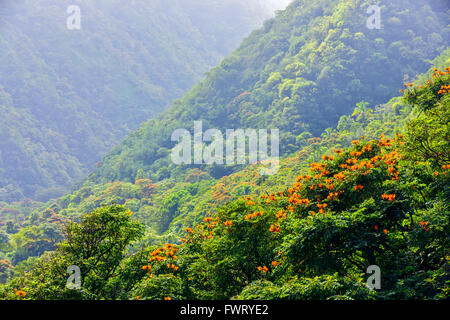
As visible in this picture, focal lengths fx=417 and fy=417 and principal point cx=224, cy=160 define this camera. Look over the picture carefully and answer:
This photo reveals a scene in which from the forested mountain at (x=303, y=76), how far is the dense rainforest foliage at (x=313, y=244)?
98.1 ft

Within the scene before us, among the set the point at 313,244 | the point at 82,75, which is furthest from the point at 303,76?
the point at 82,75

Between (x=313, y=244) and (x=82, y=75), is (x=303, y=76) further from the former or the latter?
(x=82, y=75)

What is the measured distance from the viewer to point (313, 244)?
20.9ft

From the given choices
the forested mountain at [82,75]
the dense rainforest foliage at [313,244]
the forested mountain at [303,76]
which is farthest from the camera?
the forested mountain at [82,75]

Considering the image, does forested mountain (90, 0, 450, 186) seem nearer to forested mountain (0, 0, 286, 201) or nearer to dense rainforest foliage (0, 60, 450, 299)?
dense rainforest foliage (0, 60, 450, 299)

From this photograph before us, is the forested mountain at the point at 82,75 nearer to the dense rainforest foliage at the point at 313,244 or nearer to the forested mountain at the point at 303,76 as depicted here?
the forested mountain at the point at 303,76

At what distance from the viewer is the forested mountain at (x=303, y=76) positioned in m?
42.1

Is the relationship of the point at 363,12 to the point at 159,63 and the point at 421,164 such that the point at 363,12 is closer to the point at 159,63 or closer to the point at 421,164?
the point at 421,164

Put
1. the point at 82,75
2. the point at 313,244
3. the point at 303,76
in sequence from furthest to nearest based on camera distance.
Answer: the point at 82,75 < the point at 303,76 < the point at 313,244

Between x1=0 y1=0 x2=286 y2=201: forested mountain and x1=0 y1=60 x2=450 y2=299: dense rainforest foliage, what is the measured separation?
235 ft

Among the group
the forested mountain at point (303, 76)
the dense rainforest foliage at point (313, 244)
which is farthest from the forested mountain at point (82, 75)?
the dense rainforest foliage at point (313, 244)

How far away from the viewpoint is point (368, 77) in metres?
43.3

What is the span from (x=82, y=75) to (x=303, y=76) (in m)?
88.4

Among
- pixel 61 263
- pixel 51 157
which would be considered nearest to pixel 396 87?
pixel 61 263
